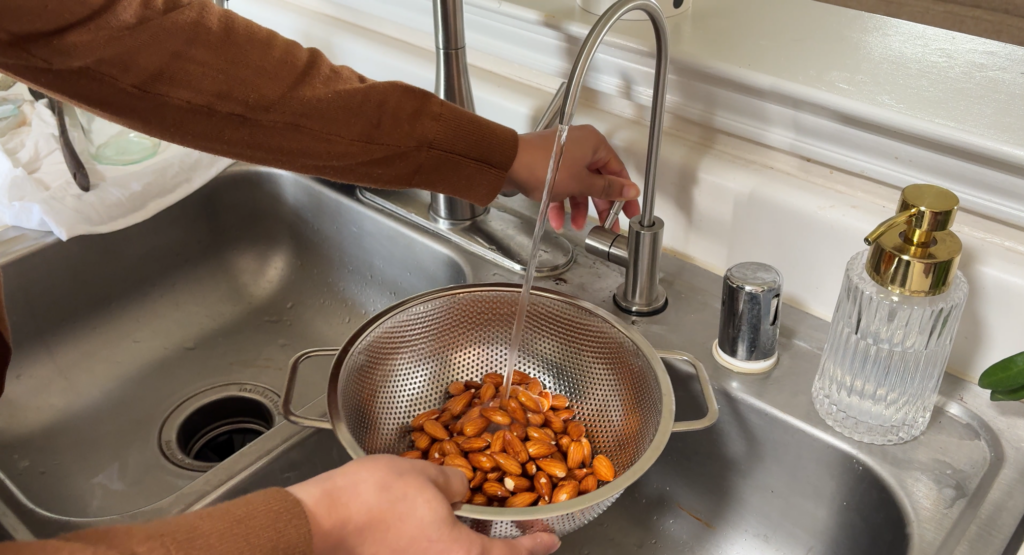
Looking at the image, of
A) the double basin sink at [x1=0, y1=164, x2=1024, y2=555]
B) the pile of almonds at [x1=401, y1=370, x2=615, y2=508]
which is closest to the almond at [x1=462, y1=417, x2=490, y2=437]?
the pile of almonds at [x1=401, y1=370, x2=615, y2=508]

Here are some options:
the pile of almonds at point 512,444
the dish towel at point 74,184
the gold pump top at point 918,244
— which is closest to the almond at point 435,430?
the pile of almonds at point 512,444

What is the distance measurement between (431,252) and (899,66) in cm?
44

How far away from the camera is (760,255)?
67cm

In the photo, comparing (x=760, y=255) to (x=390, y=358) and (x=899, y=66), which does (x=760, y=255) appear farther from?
(x=390, y=358)

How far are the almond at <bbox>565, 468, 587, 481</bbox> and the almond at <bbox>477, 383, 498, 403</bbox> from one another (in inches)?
3.6

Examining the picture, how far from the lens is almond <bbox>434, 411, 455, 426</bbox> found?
0.60 m

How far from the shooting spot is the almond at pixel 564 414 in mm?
596

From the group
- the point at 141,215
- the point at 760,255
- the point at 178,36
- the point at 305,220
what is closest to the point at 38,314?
the point at 141,215

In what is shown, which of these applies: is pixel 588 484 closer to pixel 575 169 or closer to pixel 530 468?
pixel 530 468

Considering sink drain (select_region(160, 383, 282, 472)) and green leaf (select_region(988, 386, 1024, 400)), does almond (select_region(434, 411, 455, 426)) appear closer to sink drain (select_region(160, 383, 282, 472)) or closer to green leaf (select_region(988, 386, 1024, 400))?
sink drain (select_region(160, 383, 282, 472))

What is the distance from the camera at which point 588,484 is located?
529 millimetres

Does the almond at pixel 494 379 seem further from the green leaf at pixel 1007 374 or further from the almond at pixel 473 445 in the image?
the green leaf at pixel 1007 374

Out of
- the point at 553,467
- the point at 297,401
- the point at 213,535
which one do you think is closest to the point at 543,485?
the point at 553,467

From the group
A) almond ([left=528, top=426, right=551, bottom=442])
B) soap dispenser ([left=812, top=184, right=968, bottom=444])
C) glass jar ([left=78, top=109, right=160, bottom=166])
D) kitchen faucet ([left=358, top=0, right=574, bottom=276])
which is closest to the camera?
soap dispenser ([left=812, top=184, right=968, bottom=444])
